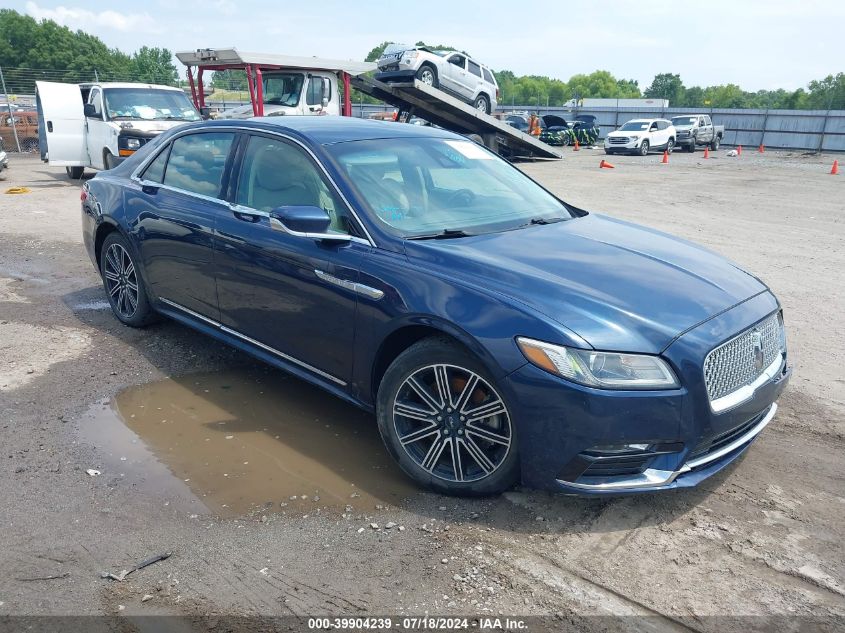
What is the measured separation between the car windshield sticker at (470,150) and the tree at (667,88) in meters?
159

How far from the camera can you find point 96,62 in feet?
274

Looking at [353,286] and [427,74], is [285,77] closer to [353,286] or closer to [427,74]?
[427,74]

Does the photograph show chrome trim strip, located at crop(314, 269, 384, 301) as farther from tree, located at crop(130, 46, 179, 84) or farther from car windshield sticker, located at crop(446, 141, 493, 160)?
tree, located at crop(130, 46, 179, 84)

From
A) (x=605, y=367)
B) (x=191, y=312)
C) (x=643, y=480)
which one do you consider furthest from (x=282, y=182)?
(x=643, y=480)

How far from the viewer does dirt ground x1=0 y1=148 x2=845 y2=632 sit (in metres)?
2.71

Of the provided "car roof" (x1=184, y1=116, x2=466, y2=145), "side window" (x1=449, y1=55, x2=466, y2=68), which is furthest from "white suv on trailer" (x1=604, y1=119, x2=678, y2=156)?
"car roof" (x1=184, y1=116, x2=466, y2=145)

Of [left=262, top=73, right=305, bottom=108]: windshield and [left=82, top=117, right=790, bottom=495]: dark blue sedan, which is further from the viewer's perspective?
[left=262, top=73, right=305, bottom=108]: windshield

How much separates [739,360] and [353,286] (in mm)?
1908

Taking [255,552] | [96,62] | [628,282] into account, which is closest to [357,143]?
[628,282]

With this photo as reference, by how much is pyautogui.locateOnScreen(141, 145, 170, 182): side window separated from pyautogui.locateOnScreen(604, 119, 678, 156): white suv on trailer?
2853cm

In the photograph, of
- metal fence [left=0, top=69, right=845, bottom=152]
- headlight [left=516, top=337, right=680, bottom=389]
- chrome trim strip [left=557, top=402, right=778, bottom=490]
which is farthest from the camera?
metal fence [left=0, top=69, right=845, bottom=152]

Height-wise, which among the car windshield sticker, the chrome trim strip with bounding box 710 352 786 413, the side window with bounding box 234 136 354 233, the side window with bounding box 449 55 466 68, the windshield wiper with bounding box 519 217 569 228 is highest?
the side window with bounding box 449 55 466 68

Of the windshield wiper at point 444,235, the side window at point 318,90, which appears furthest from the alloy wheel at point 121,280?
the side window at point 318,90

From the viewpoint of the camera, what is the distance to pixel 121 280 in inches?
225
